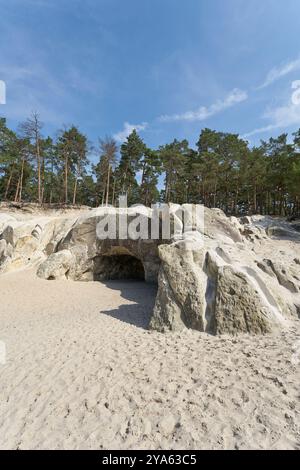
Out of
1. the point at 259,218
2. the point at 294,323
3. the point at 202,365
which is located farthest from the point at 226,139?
the point at 202,365

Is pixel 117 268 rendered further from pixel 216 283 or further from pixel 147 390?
pixel 147 390

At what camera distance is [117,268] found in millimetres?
17016

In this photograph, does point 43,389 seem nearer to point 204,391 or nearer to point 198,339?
point 204,391

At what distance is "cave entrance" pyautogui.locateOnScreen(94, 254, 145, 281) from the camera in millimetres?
15748

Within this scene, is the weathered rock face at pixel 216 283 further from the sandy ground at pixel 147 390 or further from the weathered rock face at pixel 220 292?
the sandy ground at pixel 147 390

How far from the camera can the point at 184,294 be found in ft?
21.4

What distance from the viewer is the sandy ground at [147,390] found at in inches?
121

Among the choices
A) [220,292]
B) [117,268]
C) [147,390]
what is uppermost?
[117,268]

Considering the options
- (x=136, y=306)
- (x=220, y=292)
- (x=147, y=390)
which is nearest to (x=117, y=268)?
(x=136, y=306)

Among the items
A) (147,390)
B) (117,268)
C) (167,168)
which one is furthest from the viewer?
(167,168)

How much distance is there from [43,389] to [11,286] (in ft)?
32.2

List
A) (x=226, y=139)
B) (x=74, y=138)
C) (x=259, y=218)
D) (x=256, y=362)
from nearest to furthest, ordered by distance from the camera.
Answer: (x=256, y=362) → (x=259, y=218) → (x=74, y=138) → (x=226, y=139)

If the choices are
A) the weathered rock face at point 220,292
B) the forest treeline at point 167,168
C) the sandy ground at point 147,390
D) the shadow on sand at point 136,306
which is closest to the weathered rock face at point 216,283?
the weathered rock face at point 220,292

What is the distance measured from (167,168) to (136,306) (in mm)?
27884
